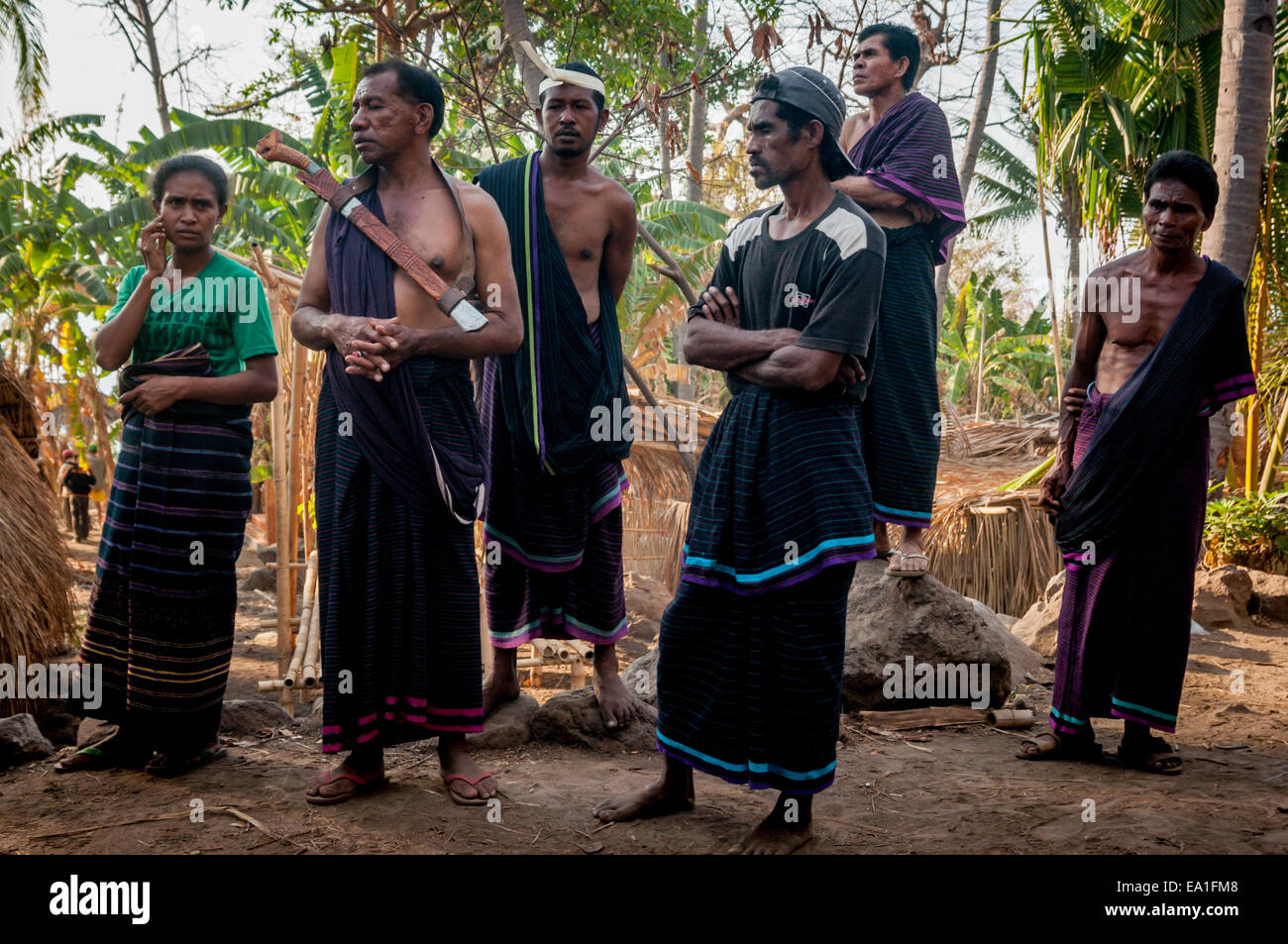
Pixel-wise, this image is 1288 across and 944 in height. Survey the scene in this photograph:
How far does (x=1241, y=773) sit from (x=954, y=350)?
23775 mm

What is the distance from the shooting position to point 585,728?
4301mm

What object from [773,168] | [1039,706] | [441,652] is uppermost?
[773,168]

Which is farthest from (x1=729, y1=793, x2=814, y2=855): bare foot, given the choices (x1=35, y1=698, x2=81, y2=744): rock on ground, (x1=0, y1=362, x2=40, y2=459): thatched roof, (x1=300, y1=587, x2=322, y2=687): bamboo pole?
(x1=0, y1=362, x2=40, y2=459): thatched roof

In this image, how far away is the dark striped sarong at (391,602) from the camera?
3.45m

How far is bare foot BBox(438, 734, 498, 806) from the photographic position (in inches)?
136

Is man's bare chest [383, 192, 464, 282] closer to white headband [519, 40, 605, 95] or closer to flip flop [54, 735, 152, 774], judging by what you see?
white headband [519, 40, 605, 95]

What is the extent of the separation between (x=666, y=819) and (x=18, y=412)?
550cm

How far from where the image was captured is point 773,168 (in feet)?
10.5

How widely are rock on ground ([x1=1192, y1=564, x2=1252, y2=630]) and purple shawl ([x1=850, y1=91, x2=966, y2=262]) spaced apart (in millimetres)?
4792

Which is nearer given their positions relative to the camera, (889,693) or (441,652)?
(441,652)

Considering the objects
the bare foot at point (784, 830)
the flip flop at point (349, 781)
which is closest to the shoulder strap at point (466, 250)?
the flip flop at point (349, 781)

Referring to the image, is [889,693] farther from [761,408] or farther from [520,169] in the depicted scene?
[520,169]

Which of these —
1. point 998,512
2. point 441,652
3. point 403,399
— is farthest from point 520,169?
point 998,512

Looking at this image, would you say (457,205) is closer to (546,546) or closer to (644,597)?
(546,546)
